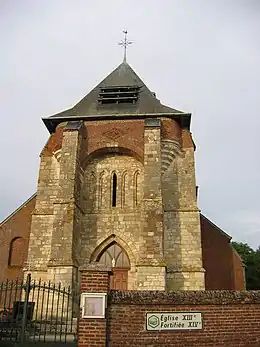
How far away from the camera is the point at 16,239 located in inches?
A: 896

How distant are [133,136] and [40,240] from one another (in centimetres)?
677

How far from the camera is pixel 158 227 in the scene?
18297 millimetres

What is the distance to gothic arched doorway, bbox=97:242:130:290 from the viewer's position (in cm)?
1981

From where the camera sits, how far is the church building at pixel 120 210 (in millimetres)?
18734

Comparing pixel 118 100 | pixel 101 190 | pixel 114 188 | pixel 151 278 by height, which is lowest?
pixel 151 278

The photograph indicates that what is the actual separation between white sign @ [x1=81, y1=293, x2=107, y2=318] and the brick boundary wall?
103 mm

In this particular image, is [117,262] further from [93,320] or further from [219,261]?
[93,320]

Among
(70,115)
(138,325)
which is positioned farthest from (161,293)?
(70,115)

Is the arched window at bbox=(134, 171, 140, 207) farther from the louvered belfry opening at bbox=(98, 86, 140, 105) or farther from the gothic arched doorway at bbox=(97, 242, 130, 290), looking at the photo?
the louvered belfry opening at bbox=(98, 86, 140, 105)

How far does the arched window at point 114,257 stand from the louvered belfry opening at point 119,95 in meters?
8.14

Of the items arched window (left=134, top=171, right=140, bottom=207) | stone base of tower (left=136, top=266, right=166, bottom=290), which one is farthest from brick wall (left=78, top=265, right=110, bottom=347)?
arched window (left=134, top=171, right=140, bottom=207)

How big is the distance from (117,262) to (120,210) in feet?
8.04

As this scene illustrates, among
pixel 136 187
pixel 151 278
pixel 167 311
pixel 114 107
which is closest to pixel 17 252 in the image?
pixel 136 187

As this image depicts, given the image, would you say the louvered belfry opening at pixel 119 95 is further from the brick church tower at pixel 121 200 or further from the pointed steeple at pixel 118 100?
the brick church tower at pixel 121 200
